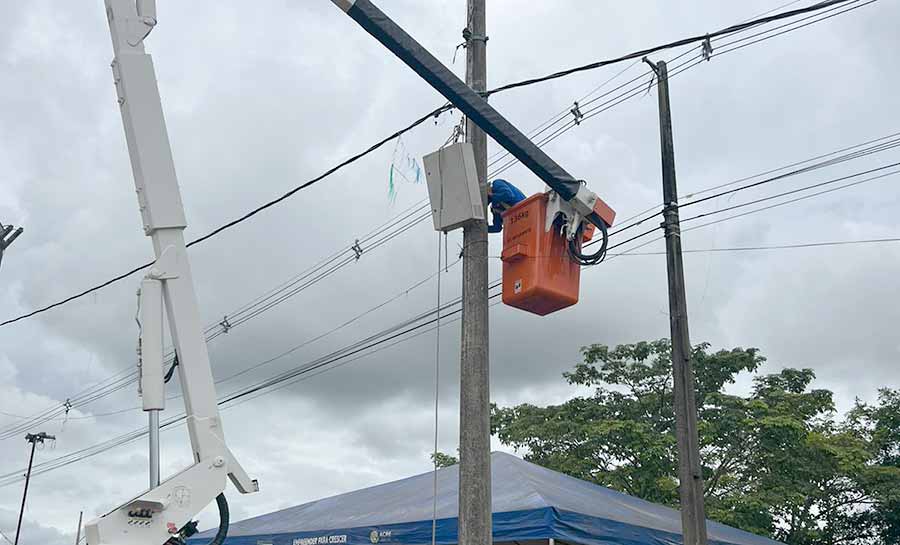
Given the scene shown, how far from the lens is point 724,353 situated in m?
24.5

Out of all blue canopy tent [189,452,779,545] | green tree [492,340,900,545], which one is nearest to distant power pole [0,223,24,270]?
blue canopy tent [189,452,779,545]

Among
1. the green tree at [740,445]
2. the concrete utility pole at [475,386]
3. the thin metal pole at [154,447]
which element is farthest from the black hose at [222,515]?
the green tree at [740,445]

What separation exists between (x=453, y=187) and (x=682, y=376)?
15.6 feet

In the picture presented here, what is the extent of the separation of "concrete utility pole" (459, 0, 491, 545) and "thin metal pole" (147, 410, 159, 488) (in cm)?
230

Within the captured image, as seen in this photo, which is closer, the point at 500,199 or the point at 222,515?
the point at 222,515

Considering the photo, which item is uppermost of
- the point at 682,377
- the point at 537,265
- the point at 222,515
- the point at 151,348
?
the point at 682,377

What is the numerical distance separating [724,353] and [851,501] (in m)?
4.95

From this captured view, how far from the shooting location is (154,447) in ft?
15.0

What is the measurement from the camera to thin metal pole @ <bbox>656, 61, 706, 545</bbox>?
389 inches

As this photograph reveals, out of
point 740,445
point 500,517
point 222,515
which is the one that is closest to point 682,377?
point 500,517

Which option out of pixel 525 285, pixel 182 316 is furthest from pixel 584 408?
pixel 182 316

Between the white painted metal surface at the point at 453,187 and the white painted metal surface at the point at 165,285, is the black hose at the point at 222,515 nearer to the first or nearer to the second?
the white painted metal surface at the point at 165,285

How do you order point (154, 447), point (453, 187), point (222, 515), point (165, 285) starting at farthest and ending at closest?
point (453, 187) < point (165, 285) < point (222, 515) < point (154, 447)

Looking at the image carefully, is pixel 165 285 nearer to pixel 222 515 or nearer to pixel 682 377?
pixel 222 515
